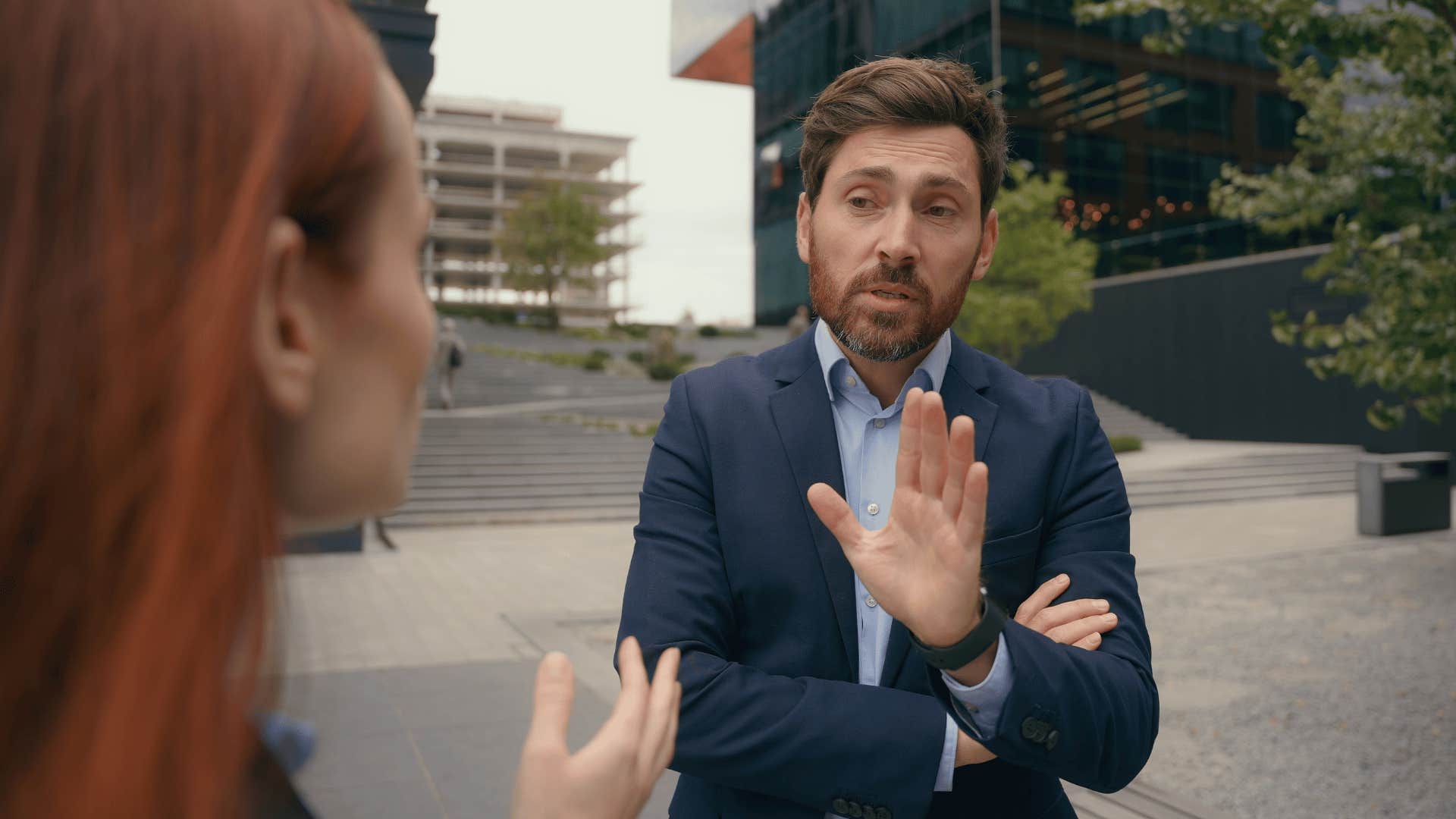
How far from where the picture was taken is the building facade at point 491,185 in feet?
277

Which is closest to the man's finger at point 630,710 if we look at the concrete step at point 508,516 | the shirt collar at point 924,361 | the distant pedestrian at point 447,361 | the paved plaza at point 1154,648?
Result: the paved plaza at point 1154,648

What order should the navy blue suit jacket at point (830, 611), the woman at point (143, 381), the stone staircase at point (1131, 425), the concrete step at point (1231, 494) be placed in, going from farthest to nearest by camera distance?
the stone staircase at point (1131, 425), the concrete step at point (1231, 494), the navy blue suit jacket at point (830, 611), the woman at point (143, 381)

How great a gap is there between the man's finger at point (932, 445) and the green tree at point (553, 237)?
50.3 meters

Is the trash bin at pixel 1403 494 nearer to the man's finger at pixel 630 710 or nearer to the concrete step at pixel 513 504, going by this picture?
the concrete step at pixel 513 504

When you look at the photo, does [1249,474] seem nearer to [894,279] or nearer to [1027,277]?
[1027,277]

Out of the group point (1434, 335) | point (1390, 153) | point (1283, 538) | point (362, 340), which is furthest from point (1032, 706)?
point (1283, 538)

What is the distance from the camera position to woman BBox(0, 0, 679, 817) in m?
0.54

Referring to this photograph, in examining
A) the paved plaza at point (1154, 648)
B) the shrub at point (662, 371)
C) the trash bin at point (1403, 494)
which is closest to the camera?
the paved plaza at point (1154, 648)

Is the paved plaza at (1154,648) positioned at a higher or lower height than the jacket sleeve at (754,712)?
lower

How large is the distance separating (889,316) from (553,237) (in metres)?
51.5

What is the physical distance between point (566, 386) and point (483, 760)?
23.7 metres

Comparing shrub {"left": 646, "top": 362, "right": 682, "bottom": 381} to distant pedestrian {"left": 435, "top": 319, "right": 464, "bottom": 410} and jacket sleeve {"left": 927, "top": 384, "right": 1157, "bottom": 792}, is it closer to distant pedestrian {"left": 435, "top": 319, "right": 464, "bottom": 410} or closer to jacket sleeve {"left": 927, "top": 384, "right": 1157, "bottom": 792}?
distant pedestrian {"left": 435, "top": 319, "right": 464, "bottom": 410}

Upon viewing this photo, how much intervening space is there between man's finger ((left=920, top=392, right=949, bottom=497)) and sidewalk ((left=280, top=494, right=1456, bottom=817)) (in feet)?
2.46

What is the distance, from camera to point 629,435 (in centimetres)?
2092
